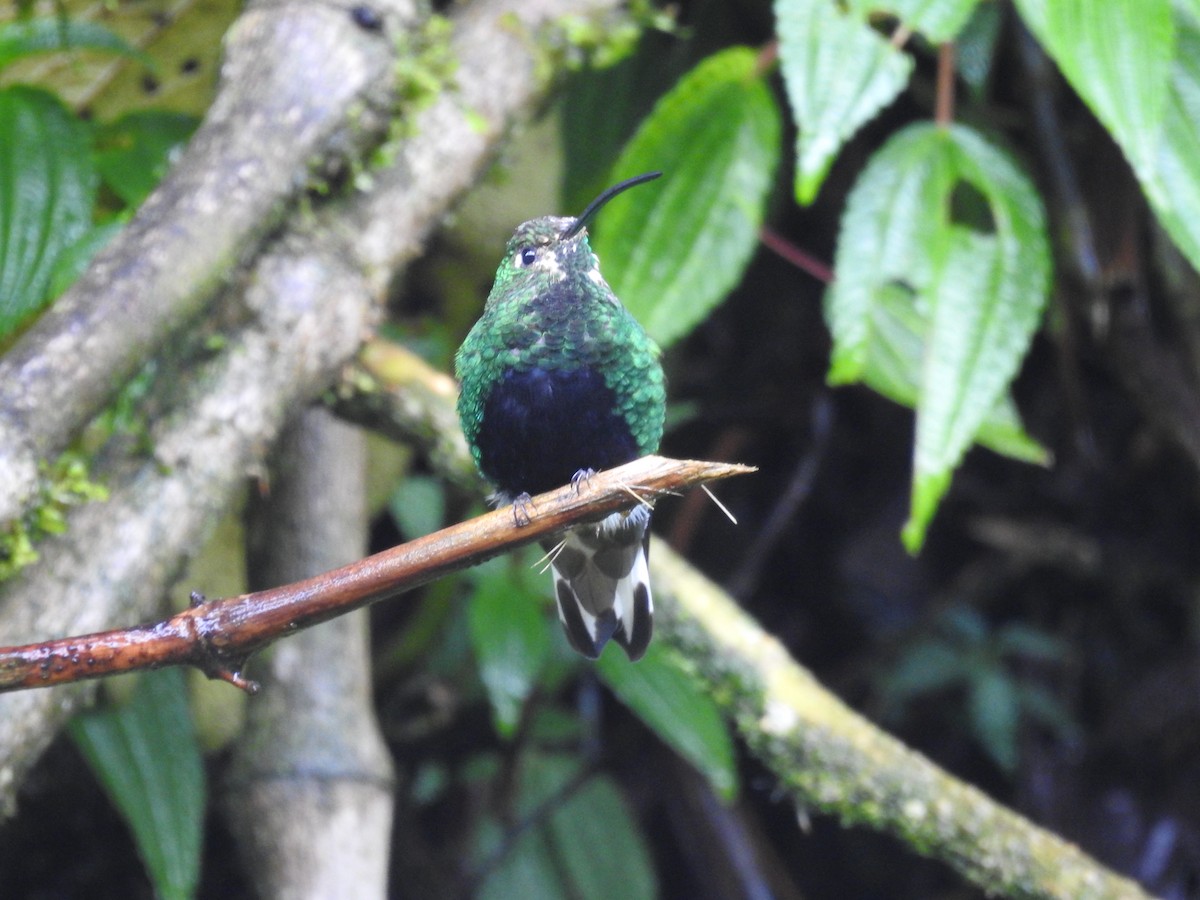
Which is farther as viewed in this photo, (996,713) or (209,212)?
(996,713)

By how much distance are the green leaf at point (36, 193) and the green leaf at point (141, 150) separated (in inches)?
4.8

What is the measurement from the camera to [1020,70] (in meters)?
2.97

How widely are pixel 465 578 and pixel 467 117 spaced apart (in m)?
1.12

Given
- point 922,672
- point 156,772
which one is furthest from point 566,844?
point 156,772

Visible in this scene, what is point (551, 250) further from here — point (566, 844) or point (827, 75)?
point (566, 844)

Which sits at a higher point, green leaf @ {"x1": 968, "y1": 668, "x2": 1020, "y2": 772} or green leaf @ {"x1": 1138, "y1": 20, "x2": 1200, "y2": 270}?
green leaf @ {"x1": 1138, "y1": 20, "x2": 1200, "y2": 270}

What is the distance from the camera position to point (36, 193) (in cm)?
208

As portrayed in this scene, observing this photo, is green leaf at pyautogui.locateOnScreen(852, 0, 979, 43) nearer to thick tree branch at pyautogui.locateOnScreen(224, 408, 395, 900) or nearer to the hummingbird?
the hummingbird

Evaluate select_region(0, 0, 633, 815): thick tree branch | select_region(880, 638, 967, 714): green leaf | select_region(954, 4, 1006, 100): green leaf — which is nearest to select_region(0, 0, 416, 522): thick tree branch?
select_region(0, 0, 633, 815): thick tree branch

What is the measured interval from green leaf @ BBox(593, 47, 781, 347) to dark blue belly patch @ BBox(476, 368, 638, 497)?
20.6 inches

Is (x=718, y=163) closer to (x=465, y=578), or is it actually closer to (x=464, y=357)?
(x=464, y=357)

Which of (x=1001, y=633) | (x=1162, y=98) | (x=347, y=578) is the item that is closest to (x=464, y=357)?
(x=347, y=578)

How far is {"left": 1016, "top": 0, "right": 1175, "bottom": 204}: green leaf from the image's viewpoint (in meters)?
1.84

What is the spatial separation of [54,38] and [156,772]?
136 centimetres
